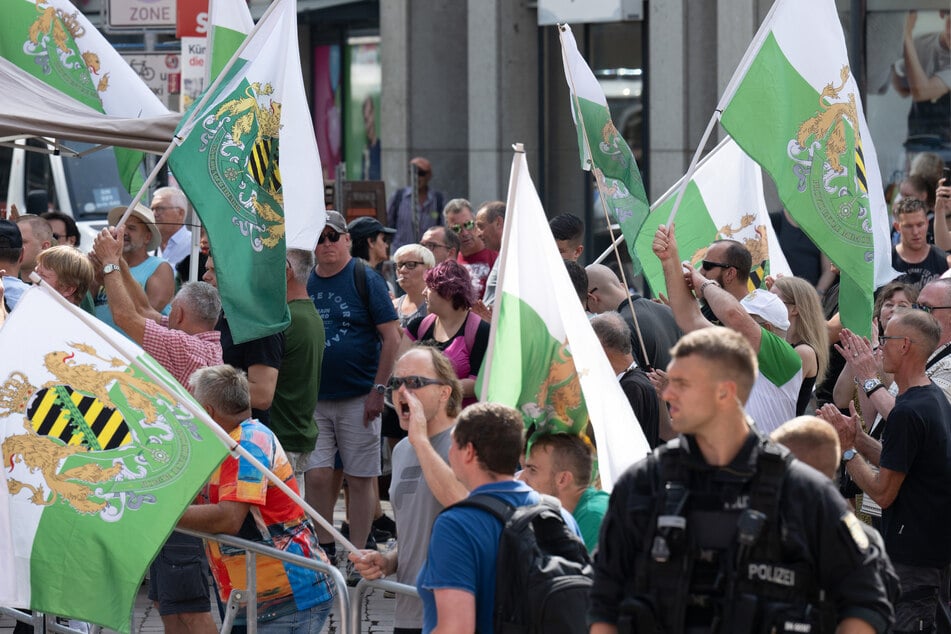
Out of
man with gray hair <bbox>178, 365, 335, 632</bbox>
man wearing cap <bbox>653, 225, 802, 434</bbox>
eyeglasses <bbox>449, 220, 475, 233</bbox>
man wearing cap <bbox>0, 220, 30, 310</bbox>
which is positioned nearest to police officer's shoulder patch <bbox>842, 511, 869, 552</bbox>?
man with gray hair <bbox>178, 365, 335, 632</bbox>

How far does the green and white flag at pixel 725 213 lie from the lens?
8.98 m

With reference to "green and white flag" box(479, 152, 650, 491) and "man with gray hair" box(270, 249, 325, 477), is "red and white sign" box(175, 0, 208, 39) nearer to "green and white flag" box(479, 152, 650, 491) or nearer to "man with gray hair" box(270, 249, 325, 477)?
"man with gray hair" box(270, 249, 325, 477)

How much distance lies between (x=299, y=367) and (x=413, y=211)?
23.6 ft

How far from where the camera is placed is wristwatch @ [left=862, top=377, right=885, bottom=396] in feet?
22.0

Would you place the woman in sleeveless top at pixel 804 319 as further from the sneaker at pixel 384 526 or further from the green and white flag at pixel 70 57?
the green and white flag at pixel 70 57

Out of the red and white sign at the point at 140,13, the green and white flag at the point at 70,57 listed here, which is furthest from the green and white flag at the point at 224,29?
the red and white sign at the point at 140,13

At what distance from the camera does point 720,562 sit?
3.99m

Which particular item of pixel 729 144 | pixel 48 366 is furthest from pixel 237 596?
pixel 729 144

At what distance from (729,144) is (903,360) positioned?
129 inches

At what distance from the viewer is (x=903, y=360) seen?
639 centimetres

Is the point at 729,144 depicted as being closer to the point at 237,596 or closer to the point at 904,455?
the point at 904,455

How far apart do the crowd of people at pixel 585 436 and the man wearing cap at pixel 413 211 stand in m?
3.85

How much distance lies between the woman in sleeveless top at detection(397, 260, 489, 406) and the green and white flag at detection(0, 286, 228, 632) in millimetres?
2278

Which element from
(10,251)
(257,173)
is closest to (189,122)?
(257,173)
